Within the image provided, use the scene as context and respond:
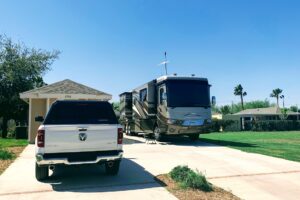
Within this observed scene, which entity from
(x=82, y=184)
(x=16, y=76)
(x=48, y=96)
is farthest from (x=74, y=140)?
(x=16, y=76)

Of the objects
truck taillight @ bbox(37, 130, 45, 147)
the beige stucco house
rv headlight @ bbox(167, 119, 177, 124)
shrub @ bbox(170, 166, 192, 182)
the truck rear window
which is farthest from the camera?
the beige stucco house

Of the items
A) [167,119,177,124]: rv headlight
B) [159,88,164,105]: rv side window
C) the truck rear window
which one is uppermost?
[159,88,164,105]: rv side window

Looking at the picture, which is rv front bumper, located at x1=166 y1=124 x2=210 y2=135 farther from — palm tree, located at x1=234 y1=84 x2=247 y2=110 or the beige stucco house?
palm tree, located at x1=234 y1=84 x2=247 y2=110

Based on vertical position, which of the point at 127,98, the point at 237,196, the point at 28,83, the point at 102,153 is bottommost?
the point at 237,196

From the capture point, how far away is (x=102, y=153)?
7.72 metres

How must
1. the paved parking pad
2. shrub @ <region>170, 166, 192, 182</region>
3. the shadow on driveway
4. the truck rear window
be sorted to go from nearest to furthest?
the paved parking pad, the shadow on driveway, shrub @ <region>170, 166, 192, 182</region>, the truck rear window

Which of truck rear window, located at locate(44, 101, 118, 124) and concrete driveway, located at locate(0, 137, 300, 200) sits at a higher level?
truck rear window, located at locate(44, 101, 118, 124)

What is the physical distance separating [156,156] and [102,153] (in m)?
4.75

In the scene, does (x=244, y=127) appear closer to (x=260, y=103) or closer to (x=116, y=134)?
(x=116, y=134)

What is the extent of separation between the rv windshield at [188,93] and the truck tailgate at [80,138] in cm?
847

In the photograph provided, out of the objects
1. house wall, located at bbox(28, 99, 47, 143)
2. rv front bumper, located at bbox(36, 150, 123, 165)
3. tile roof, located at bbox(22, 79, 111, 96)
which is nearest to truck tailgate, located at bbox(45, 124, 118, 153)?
rv front bumper, located at bbox(36, 150, 123, 165)

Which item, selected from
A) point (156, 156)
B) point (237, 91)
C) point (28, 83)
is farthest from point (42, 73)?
point (237, 91)

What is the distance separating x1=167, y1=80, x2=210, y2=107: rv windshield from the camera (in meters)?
16.1

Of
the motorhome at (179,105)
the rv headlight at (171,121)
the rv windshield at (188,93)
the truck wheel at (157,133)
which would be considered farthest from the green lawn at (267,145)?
the truck wheel at (157,133)
